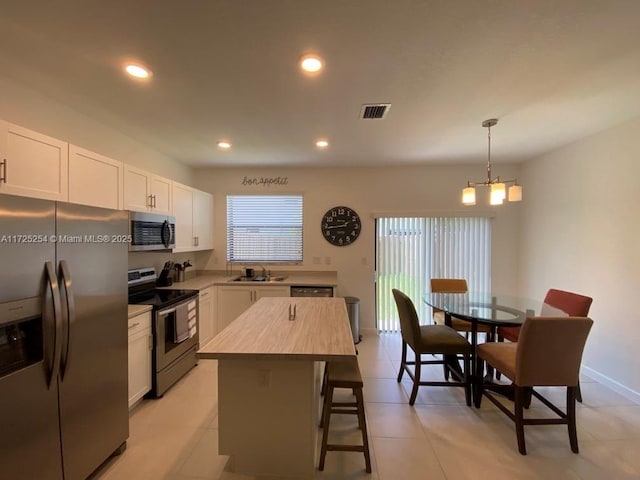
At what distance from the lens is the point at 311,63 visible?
182 centimetres

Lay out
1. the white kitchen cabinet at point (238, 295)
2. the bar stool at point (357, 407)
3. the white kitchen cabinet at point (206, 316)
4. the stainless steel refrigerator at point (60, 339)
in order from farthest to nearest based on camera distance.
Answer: the white kitchen cabinet at point (238, 295) < the white kitchen cabinet at point (206, 316) < the bar stool at point (357, 407) < the stainless steel refrigerator at point (60, 339)

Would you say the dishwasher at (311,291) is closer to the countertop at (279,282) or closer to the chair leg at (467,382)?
the countertop at (279,282)

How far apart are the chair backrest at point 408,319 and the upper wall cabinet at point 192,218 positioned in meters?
2.68

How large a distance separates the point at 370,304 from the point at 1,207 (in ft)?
13.4

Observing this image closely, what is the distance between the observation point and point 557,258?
367 centimetres

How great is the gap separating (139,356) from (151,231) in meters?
1.18

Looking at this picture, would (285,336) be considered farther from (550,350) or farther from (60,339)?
(550,350)

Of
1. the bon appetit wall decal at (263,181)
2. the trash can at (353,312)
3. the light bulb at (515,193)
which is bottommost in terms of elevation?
the trash can at (353,312)

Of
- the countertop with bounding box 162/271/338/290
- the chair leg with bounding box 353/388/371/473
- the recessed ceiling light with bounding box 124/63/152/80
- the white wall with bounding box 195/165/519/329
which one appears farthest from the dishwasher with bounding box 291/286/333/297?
the recessed ceiling light with bounding box 124/63/152/80

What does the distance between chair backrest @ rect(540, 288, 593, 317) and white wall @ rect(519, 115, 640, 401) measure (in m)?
0.61

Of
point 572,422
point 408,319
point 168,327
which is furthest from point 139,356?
point 572,422

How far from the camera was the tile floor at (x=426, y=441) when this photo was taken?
1.86 m

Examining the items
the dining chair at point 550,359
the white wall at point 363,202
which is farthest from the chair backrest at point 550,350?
the white wall at point 363,202

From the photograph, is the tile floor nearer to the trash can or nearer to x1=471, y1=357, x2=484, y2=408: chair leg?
x1=471, y1=357, x2=484, y2=408: chair leg
